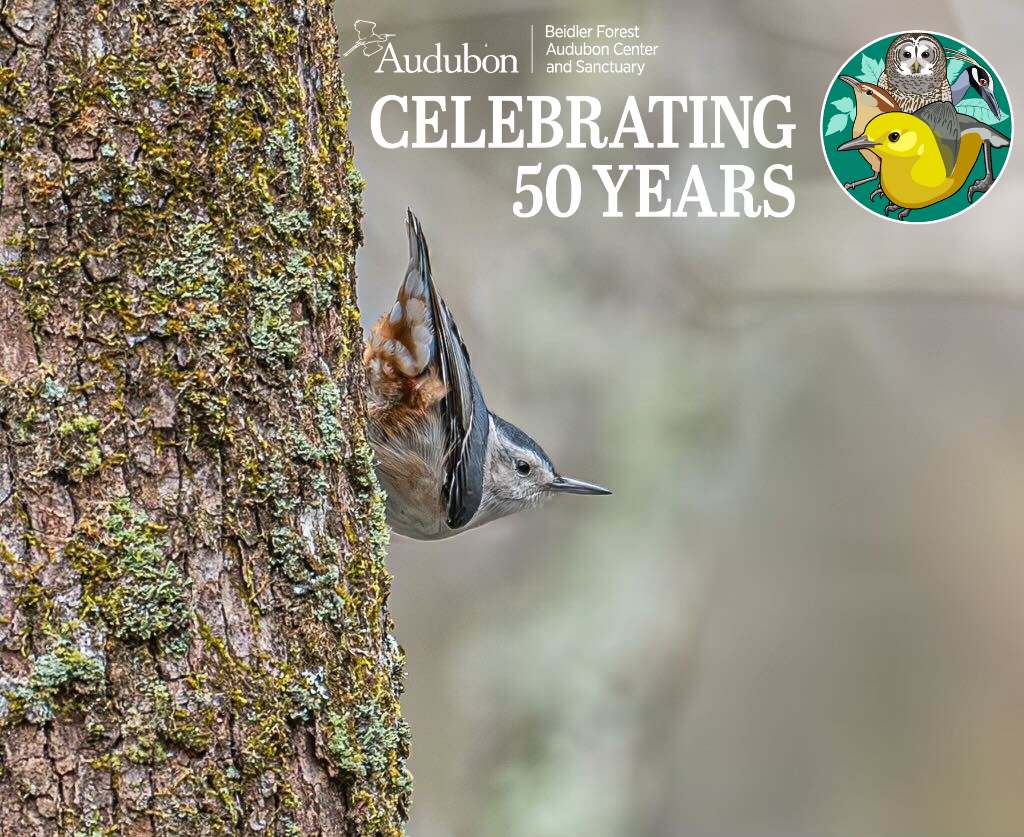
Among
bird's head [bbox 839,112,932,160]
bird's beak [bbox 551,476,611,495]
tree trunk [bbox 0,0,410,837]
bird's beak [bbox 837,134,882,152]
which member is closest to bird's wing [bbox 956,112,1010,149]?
bird's head [bbox 839,112,932,160]

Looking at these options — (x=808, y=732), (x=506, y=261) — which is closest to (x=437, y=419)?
(x=506, y=261)

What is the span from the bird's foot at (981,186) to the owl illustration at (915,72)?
1.24 ft

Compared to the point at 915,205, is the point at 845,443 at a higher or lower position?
lower

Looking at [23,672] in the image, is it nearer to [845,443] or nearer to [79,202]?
[79,202]

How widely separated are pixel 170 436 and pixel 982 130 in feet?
13.9

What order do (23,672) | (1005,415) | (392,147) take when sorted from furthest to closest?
(1005,415), (392,147), (23,672)

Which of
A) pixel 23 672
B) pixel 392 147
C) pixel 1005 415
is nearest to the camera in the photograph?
pixel 23 672

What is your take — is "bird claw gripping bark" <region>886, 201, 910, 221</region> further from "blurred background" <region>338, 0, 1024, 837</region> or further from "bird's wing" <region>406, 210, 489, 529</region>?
"bird's wing" <region>406, 210, 489, 529</region>

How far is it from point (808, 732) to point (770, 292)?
183 cm

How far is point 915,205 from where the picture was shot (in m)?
4.71

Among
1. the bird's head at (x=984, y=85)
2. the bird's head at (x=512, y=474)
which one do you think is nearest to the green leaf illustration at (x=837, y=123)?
the bird's head at (x=984, y=85)

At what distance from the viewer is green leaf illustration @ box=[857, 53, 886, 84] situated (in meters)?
4.54

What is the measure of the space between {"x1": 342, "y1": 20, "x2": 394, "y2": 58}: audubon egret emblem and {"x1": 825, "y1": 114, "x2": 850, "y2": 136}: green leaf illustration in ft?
5.77

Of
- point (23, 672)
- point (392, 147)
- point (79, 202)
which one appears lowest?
point (23, 672)
